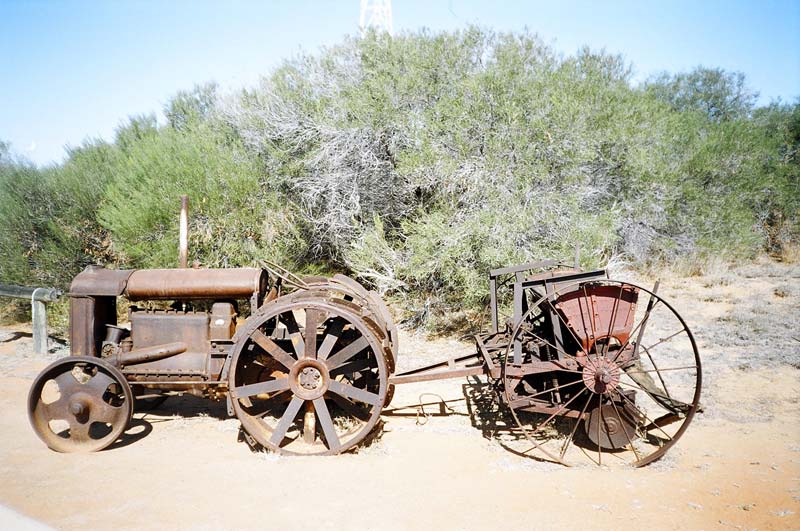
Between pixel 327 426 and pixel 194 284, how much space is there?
6.26 ft

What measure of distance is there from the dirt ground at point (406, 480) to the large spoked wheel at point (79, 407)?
146 mm

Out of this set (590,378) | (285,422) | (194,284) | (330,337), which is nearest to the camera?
(590,378)

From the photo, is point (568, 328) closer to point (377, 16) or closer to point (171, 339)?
point (171, 339)

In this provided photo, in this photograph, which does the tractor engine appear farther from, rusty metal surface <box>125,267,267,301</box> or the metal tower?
the metal tower

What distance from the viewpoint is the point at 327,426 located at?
470cm

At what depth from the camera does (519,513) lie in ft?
12.4

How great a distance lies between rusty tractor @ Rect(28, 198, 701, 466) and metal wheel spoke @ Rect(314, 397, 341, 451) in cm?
1

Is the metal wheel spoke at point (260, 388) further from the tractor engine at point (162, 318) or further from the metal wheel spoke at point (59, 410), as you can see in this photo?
the metal wheel spoke at point (59, 410)

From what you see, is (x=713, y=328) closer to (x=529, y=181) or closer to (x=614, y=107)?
(x=529, y=181)

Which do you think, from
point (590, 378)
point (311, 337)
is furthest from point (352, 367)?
point (590, 378)

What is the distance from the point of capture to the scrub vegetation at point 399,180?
30.4 feet

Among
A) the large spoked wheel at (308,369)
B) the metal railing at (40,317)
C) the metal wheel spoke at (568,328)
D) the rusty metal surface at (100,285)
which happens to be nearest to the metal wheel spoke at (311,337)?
the large spoked wheel at (308,369)

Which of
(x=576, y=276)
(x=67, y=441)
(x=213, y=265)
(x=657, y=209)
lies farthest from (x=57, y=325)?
(x=657, y=209)

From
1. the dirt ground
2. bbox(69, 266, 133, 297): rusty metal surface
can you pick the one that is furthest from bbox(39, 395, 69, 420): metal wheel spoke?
bbox(69, 266, 133, 297): rusty metal surface
